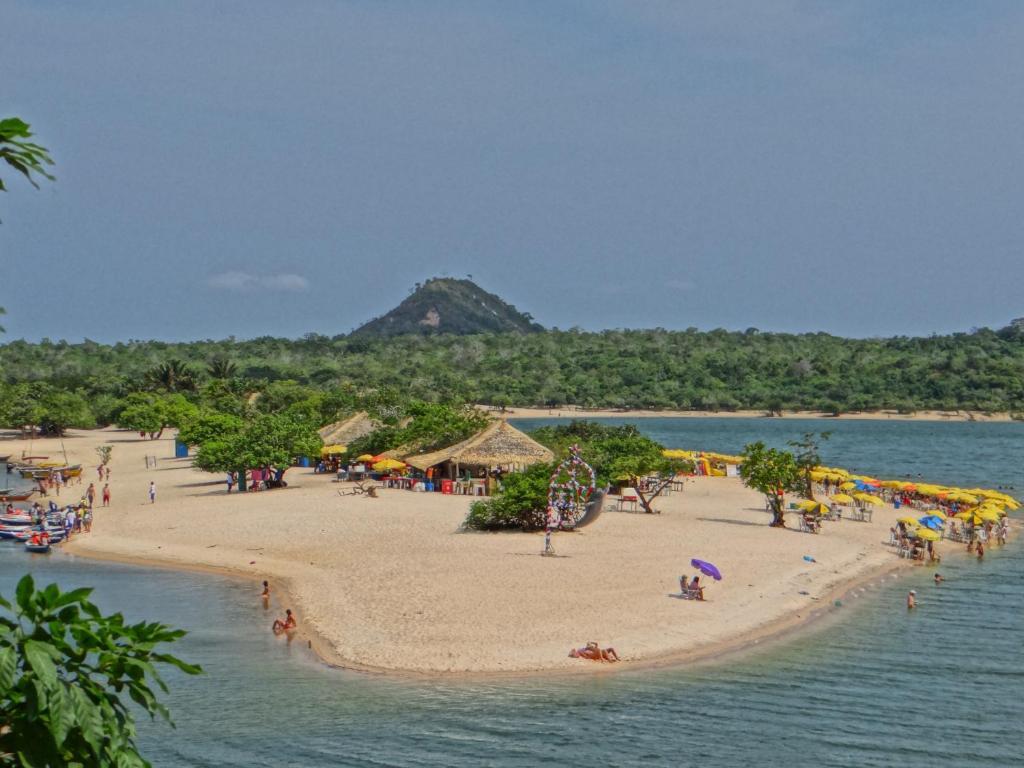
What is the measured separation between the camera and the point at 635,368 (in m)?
157

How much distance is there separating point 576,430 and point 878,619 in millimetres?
35395

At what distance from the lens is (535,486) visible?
32.5 metres

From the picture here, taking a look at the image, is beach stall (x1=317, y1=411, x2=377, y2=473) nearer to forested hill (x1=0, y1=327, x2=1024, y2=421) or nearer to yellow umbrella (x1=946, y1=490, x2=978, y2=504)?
yellow umbrella (x1=946, y1=490, x2=978, y2=504)

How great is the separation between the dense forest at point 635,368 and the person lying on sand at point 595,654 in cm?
8925

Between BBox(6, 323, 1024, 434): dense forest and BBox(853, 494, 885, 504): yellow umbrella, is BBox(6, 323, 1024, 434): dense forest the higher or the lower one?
the higher one

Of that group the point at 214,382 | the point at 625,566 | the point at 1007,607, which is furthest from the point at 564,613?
the point at 214,382

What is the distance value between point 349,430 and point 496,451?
13.9m

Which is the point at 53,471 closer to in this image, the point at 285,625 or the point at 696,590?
the point at 285,625

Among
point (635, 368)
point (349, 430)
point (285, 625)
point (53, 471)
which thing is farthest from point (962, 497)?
point (635, 368)

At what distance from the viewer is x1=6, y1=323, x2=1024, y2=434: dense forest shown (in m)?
135

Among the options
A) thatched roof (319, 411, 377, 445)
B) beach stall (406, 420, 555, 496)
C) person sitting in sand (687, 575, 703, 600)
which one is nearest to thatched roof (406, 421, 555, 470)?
beach stall (406, 420, 555, 496)

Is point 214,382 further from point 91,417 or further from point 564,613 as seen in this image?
point 564,613

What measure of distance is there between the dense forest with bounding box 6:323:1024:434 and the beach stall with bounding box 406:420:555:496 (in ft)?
212

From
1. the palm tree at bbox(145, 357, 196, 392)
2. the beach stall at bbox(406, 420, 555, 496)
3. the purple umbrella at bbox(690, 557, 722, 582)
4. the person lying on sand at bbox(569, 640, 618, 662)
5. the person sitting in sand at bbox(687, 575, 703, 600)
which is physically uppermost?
the palm tree at bbox(145, 357, 196, 392)
